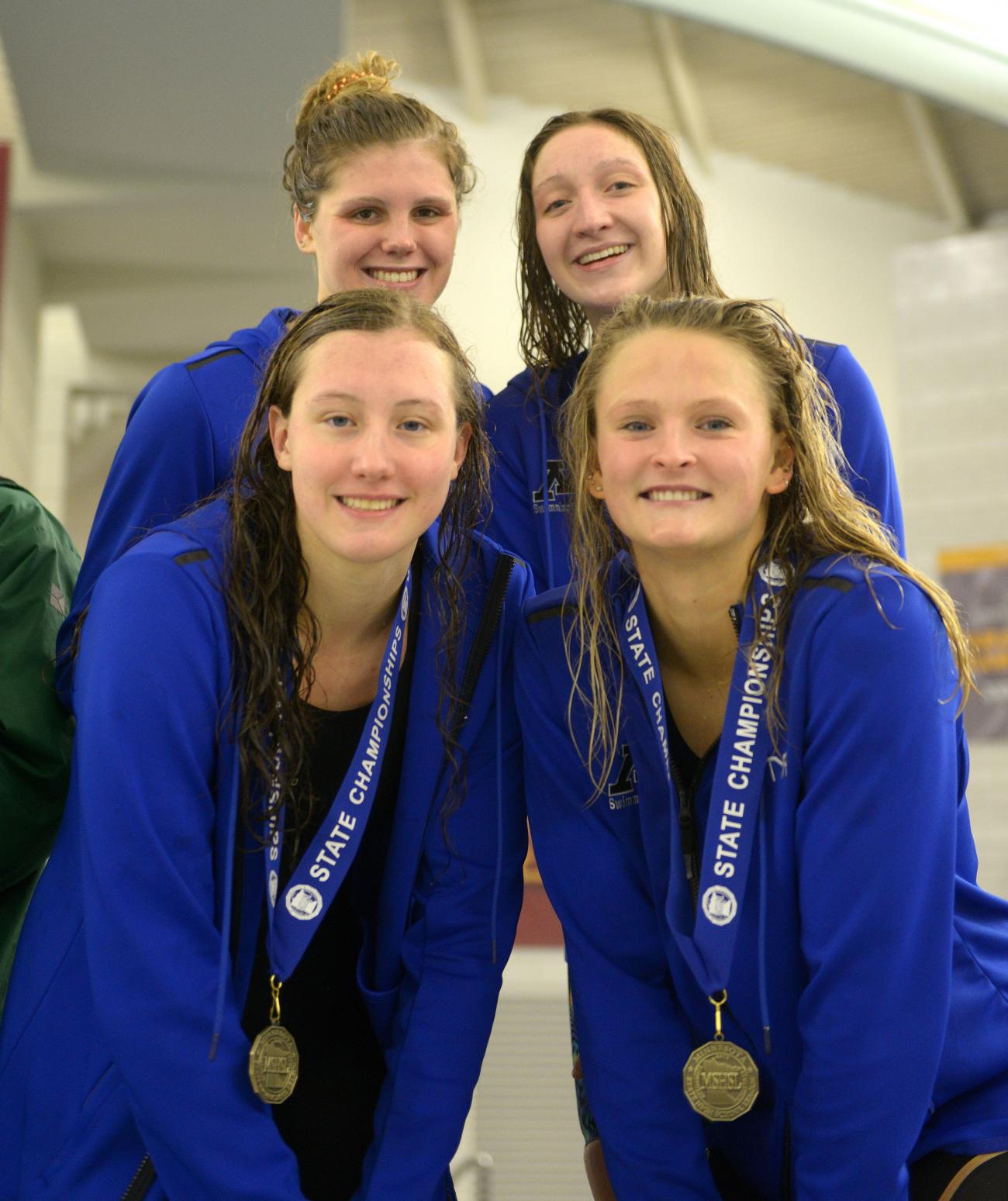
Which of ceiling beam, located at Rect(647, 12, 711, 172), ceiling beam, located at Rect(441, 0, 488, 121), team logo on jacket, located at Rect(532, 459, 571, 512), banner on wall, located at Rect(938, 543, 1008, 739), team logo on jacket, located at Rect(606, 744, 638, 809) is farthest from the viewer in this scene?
ceiling beam, located at Rect(647, 12, 711, 172)

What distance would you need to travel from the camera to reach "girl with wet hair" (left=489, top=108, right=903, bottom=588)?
232 cm

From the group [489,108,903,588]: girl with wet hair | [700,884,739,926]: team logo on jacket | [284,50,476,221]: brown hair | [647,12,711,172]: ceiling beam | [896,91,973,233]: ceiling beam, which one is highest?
[647,12,711,172]: ceiling beam

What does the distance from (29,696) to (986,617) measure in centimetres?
709

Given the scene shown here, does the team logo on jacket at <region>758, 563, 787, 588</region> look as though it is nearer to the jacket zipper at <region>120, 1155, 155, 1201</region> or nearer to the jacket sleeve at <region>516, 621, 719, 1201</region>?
the jacket sleeve at <region>516, 621, 719, 1201</region>

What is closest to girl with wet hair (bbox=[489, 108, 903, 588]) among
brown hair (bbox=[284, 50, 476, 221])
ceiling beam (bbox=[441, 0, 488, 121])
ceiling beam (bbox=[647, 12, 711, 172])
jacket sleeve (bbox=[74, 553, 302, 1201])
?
brown hair (bbox=[284, 50, 476, 221])

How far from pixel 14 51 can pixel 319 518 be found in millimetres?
2656

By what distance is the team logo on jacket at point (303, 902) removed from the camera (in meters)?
1.78

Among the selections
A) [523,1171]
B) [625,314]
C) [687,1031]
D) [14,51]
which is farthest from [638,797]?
[523,1171]

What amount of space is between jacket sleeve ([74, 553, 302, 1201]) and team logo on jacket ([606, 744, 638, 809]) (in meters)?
0.55

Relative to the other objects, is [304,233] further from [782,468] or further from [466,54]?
[466,54]

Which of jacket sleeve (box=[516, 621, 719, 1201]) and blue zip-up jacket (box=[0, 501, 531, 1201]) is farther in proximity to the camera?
jacket sleeve (box=[516, 621, 719, 1201])

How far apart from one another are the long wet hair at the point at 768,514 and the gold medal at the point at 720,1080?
36 centimetres

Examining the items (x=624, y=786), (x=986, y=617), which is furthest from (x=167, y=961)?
(x=986, y=617)

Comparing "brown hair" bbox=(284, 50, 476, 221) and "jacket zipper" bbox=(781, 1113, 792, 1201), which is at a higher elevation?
"brown hair" bbox=(284, 50, 476, 221)
